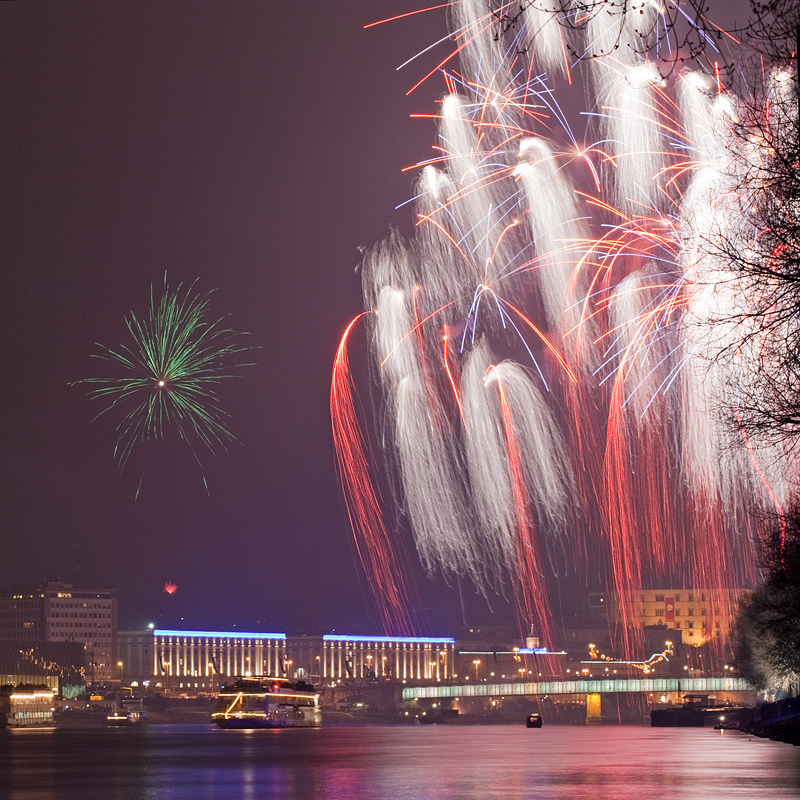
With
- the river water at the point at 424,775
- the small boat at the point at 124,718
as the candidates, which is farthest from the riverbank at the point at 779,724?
the small boat at the point at 124,718

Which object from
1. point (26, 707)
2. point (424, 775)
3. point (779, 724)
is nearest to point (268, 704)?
point (26, 707)

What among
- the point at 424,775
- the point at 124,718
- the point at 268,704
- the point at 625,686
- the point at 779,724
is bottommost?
the point at 124,718

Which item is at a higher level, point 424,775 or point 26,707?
point 424,775

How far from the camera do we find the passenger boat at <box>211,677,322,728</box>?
481ft

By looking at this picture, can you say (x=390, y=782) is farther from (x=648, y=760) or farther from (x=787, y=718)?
(x=787, y=718)

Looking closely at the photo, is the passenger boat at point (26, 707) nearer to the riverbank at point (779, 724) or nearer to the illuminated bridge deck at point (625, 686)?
the illuminated bridge deck at point (625, 686)

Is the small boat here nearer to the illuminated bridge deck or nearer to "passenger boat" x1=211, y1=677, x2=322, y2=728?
"passenger boat" x1=211, y1=677, x2=322, y2=728

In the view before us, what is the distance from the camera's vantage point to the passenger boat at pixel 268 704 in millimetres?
146750

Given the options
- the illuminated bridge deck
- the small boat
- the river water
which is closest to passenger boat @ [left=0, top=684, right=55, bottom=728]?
the small boat

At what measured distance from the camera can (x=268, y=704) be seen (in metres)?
151

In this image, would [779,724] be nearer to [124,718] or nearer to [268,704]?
[268,704]

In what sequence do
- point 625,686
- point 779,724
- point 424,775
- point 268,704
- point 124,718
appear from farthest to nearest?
point 625,686, point 124,718, point 268,704, point 779,724, point 424,775

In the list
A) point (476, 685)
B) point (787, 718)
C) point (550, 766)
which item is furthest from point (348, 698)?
point (550, 766)

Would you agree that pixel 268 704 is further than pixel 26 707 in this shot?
Yes
